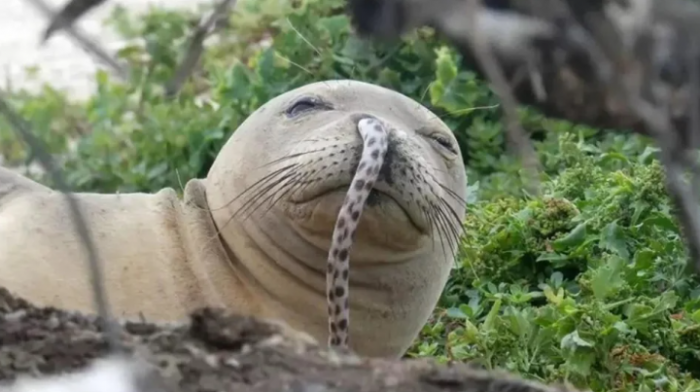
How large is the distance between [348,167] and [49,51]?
16.2 feet

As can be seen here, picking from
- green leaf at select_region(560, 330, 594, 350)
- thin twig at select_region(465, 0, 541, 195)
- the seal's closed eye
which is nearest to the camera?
thin twig at select_region(465, 0, 541, 195)

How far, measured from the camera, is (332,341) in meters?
2.93

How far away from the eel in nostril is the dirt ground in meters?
0.81

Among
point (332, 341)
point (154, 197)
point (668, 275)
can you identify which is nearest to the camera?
point (332, 341)

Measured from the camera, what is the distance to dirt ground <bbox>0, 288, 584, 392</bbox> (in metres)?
1.79

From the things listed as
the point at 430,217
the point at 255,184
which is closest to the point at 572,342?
the point at 430,217

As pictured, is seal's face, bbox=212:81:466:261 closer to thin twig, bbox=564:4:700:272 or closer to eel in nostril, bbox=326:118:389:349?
eel in nostril, bbox=326:118:389:349

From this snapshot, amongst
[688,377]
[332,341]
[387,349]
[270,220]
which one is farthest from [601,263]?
[332,341]

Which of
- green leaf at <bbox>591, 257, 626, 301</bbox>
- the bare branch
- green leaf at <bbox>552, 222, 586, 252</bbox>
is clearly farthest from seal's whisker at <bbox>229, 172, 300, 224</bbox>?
the bare branch

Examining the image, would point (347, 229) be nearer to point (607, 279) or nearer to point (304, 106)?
point (304, 106)

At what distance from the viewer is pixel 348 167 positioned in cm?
324

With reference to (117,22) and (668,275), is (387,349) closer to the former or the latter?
(668,275)

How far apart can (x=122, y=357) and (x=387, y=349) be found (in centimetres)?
192

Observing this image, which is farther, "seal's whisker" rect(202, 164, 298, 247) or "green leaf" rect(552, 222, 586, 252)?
"green leaf" rect(552, 222, 586, 252)
